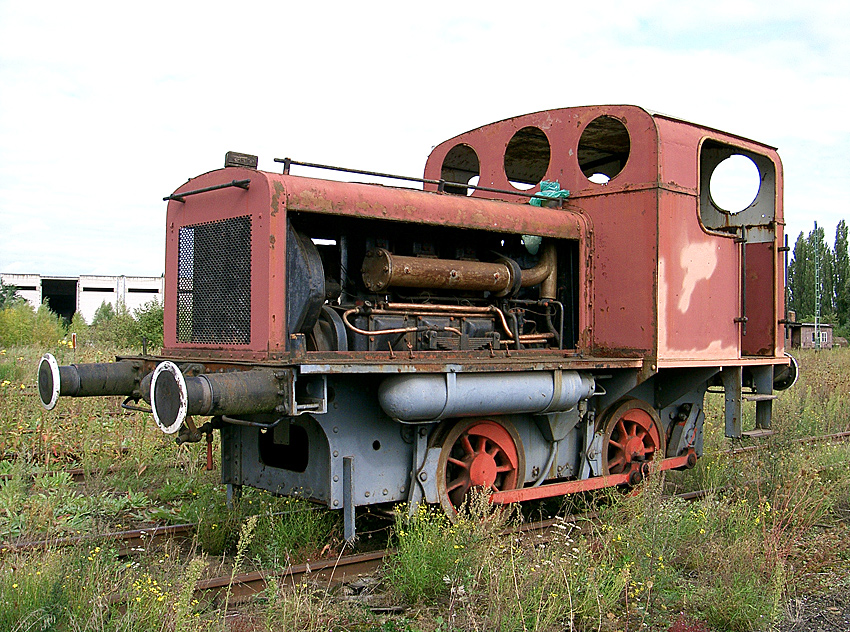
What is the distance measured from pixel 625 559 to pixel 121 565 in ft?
10.1

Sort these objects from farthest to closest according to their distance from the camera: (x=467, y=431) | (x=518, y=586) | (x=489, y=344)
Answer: (x=489, y=344), (x=467, y=431), (x=518, y=586)

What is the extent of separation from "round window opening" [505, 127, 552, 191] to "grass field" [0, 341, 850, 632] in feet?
12.2

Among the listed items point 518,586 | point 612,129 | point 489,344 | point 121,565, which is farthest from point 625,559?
point 612,129

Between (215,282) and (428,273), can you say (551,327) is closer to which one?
(428,273)

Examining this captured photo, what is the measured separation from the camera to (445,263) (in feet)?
20.2

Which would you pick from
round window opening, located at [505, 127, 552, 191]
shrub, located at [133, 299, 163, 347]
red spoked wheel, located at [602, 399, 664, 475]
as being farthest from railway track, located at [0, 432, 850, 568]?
shrub, located at [133, 299, 163, 347]

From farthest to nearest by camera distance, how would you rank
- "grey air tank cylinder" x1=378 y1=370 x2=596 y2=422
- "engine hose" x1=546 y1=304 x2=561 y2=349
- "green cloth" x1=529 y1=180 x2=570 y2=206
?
"green cloth" x1=529 y1=180 x2=570 y2=206, "engine hose" x1=546 y1=304 x2=561 y2=349, "grey air tank cylinder" x1=378 y1=370 x2=596 y2=422

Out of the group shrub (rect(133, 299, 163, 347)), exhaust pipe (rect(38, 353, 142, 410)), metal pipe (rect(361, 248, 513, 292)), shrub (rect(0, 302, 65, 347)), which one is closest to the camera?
exhaust pipe (rect(38, 353, 142, 410))

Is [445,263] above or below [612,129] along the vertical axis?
below

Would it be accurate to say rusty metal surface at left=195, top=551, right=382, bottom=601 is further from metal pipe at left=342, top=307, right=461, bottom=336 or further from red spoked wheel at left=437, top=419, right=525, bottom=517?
metal pipe at left=342, top=307, right=461, bottom=336

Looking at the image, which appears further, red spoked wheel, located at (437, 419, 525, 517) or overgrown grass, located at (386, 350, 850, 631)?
red spoked wheel, located at (437, 419, 525, 517)

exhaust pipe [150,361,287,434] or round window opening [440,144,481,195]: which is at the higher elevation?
round window opening [440,144,481,195]

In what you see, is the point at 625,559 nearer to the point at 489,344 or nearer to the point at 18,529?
the point at 489,344

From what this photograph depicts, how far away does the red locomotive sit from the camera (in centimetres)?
520
